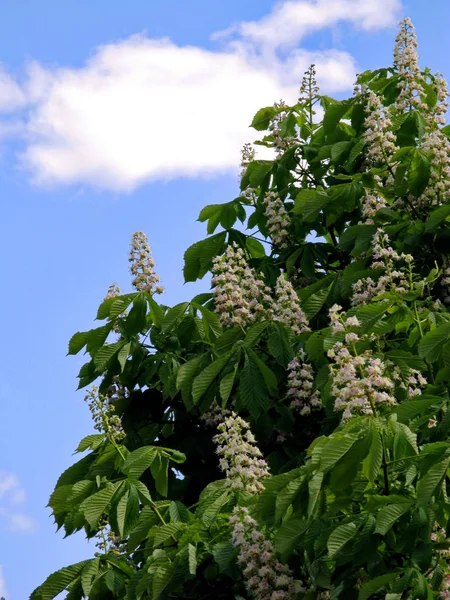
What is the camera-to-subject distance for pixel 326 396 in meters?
5.44

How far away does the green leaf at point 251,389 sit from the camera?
609 centimetres

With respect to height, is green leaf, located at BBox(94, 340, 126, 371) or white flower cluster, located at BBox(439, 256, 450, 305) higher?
green leaf, located at BBox(94, 340, 126, 371)

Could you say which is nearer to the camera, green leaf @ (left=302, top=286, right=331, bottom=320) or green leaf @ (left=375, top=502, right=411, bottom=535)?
green leaf @ (left=375, top=502, right=411, bottom=535)

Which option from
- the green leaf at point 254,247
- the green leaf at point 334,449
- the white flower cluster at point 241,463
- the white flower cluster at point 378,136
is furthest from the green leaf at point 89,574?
the green leaf at point 254,247

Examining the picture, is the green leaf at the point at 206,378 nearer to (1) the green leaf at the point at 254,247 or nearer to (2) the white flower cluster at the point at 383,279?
(2) the white flower cluster at the point at 383,279

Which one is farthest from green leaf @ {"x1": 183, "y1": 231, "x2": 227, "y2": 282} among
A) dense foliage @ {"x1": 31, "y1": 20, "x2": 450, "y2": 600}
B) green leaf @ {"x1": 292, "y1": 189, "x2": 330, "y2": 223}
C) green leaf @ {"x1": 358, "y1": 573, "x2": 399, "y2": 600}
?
green leaf @ {"x1": 358, "y1": 573, "x2": 399, "y2": 600}

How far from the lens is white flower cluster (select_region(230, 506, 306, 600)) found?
4539 millimetres

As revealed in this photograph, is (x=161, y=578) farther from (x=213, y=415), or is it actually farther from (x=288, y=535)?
(x=213, y=415)

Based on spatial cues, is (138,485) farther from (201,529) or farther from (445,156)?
(445,156)

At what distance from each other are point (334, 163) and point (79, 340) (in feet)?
7.68

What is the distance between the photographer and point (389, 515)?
4121 mm

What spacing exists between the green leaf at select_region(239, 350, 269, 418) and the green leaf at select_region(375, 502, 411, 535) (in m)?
1.98

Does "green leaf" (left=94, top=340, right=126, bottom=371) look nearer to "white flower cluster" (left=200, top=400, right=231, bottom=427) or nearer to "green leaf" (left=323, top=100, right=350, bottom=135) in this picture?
"white flower cluster" (left=200, top=400, right=231, bottom=427)

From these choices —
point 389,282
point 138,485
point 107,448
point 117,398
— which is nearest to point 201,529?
point 138,485
